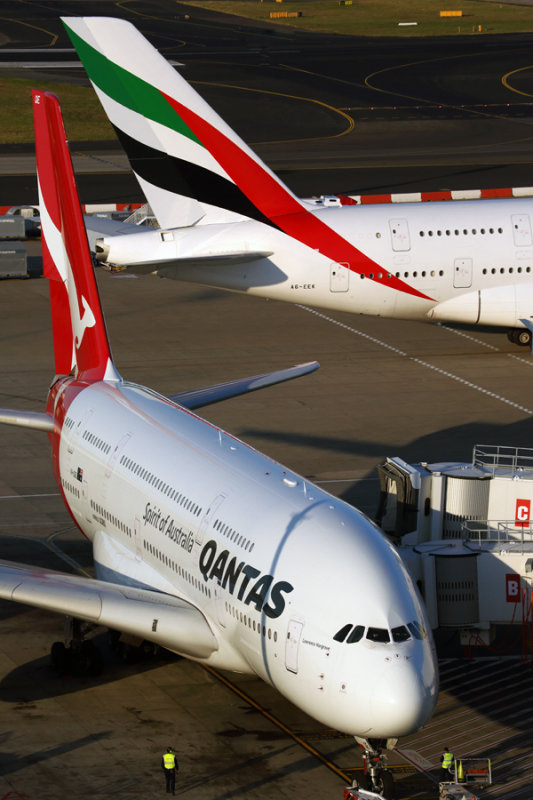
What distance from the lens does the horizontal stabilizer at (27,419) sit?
3528 centimetres

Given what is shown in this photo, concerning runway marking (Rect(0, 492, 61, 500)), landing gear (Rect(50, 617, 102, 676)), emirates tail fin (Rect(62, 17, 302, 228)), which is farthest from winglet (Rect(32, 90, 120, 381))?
emirates tail fin (Rect(62, 17, 302, 228))

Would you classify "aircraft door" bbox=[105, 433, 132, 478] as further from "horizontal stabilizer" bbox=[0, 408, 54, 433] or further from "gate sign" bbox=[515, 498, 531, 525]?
"gate sign" bbox=[515, 498, 531, 525]

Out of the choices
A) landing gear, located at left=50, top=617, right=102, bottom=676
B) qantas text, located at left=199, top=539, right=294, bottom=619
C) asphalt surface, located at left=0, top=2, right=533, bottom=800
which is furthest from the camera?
landing gear, located at left=50, top=617, right=102, bottom=676

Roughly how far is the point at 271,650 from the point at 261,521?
2.79 metres

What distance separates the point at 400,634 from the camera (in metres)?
24.0

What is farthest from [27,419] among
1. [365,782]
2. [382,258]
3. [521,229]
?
[521,229]

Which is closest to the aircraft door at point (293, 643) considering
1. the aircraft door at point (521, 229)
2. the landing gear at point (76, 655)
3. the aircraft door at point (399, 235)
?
the landing gear at point (76, 655)

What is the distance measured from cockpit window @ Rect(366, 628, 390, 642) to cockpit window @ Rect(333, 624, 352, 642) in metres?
0.37

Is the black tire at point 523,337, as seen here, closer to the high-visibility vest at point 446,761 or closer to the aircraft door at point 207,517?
the aircraft door at point 207,517

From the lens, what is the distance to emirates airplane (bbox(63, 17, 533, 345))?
5328 cm

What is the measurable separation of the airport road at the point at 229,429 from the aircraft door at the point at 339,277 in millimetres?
2932

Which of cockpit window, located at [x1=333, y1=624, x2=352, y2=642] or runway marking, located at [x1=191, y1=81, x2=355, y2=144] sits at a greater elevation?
runway marking, located at [x1=191, y1=81, x2=355, y2=144]

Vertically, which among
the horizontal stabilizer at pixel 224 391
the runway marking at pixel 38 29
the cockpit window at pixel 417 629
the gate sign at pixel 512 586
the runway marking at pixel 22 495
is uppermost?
the runway marking at pixel 38 29

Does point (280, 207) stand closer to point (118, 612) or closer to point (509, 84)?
point (118, 612)
